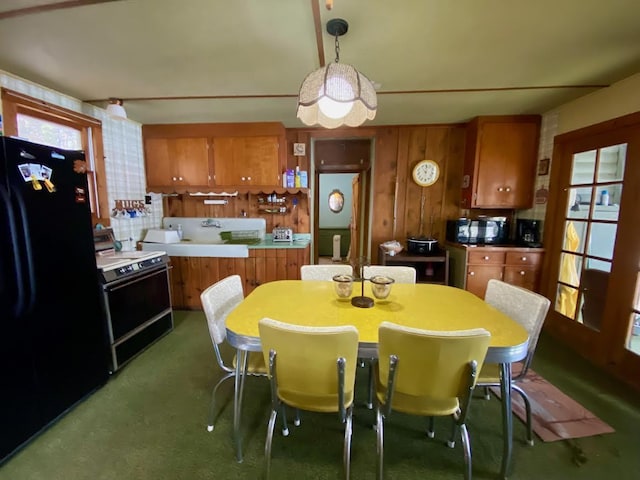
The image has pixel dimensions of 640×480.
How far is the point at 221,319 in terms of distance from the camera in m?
1.65

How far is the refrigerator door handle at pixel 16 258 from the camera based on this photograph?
1.39 metres

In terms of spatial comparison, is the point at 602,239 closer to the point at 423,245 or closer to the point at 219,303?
the point at 423,245

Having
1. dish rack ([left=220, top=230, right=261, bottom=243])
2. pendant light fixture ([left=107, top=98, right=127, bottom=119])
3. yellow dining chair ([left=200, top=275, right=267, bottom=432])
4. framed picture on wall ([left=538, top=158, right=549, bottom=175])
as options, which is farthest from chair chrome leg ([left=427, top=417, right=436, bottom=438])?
pendant light fixture ([left=107, top=98, right=127, bottom=119])

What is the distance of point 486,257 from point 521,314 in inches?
63.6

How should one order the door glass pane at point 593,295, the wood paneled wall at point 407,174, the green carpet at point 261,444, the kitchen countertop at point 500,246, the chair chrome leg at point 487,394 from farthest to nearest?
1. the wood paneled wall at point 407,174
2. the kitchen countertop at point 500,246
3. the door glass pane at point 593,295
4. the chair chrome leg at point 487,394
5. the green carpet at point 261,444

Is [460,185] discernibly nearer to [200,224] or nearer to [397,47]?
[397,47]

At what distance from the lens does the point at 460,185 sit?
3514 millimetres

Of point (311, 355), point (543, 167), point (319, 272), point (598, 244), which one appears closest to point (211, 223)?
point (319, 272)

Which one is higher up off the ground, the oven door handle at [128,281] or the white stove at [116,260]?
the white stove at [116,260]

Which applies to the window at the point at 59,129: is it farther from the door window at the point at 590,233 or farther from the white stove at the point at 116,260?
the door window at the point at 590,233

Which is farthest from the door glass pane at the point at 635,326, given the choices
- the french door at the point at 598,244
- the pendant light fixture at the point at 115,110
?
the pendant light fixture at the point at 115,110

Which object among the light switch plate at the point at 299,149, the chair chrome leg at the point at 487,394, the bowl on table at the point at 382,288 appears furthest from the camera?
the light switch plate at the point at 299,149

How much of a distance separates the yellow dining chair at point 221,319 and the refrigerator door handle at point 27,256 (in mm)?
891

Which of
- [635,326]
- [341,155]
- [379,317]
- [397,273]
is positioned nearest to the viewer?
[379,317]
